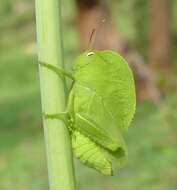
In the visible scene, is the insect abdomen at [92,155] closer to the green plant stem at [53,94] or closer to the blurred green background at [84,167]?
the green plant stem at [53,94]

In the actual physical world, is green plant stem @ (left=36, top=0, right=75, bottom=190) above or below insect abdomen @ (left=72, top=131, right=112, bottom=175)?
above

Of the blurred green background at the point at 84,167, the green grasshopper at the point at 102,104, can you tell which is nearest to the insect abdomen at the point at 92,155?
the green grasshopper at the point at 102,104

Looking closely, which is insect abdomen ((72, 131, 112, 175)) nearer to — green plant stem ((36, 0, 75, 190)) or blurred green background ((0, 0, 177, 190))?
green plant stem ((36, 0, 75, 190))

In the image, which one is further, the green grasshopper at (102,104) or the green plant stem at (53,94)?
the green grasshopper at (102,104)

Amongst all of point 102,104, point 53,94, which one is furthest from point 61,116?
point 102,104

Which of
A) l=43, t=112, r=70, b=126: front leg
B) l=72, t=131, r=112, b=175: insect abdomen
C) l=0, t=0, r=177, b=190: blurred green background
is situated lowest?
l=0, t=0, r=177, b=190: blurred green background

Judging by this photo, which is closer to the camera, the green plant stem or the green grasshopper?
the green plant stem

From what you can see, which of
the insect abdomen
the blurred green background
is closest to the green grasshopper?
the insect abdomen
